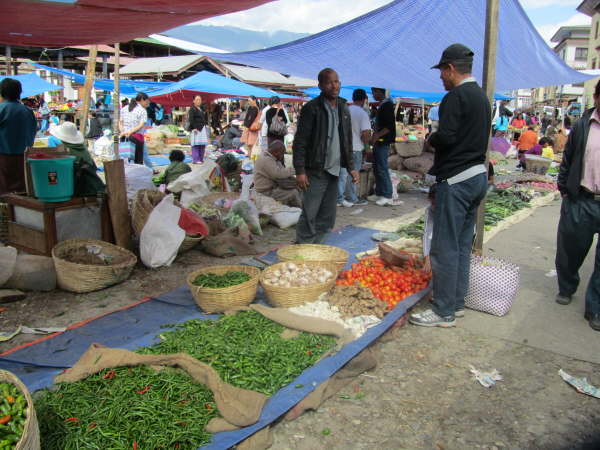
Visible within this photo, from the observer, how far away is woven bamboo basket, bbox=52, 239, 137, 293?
4188 mm

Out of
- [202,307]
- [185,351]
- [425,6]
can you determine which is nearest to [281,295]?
[202,307]

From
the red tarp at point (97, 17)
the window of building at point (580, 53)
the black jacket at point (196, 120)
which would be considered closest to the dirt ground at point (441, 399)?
the red tarp at point (97, 17)

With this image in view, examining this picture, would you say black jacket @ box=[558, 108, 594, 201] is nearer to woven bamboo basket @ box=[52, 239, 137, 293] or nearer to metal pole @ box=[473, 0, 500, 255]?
metal pole @ box=[473, 0, 500, 255]

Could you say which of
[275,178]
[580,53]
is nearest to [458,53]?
[275,178]

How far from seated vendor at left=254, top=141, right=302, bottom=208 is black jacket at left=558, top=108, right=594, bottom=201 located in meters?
4.04

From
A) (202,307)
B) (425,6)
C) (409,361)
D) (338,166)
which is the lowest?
(409,361)

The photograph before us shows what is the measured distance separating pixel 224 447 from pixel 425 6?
577cm

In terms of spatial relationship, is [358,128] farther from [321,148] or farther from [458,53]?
[458,53]

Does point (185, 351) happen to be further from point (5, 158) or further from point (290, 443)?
point (5, 158)

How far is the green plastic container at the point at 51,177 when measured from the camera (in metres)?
4.49

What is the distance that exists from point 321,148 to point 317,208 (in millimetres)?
649

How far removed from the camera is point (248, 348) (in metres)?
2.96

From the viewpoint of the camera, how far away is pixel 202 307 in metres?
3.73

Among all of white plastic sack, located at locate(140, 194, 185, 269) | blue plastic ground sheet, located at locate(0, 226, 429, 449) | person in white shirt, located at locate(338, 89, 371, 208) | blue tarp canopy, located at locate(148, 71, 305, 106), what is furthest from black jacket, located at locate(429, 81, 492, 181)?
blue tarp canopy, located at locate(148, 71, 305, 106)
